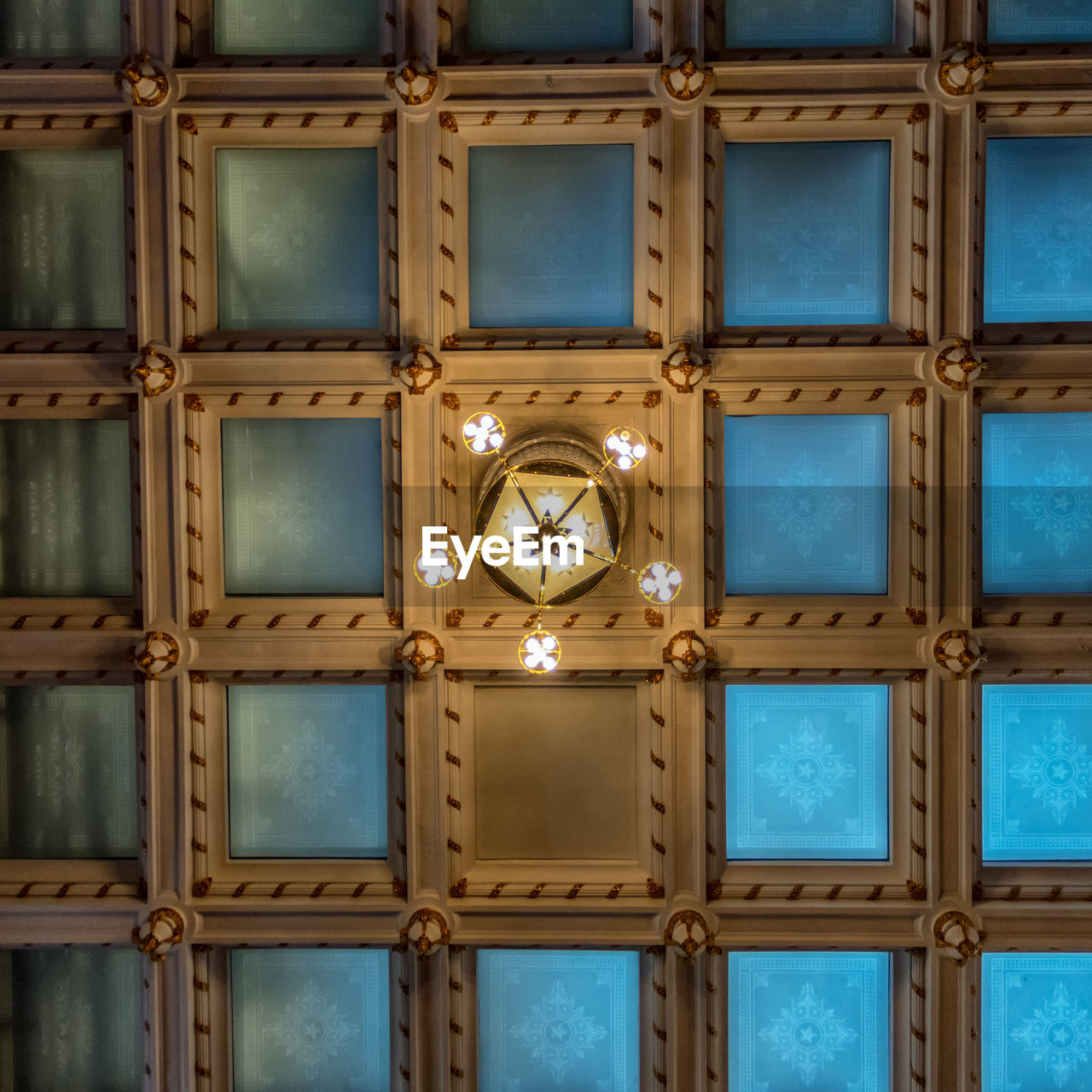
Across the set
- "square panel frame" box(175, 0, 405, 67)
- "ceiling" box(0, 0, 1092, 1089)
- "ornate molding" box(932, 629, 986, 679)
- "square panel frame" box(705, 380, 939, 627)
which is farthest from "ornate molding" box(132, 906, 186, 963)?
"square panel frame" box(175, 0, 405, 67)

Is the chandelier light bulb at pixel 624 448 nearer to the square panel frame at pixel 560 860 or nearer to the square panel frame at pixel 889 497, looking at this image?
the square panel frame at pixel 889 497

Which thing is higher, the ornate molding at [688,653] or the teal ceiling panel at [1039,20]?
the teal ceiling panel at [1039,20]

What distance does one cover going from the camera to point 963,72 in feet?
15.3

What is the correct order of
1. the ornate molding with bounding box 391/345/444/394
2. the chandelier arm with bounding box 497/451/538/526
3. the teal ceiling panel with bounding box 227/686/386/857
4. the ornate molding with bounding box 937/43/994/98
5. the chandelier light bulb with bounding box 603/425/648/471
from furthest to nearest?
the teal ceiling panel with bounding box 227/686/386/857
the ornate molding with bounding box 391/345/444/394
the ornate molding with bounding box 937/43/994/98
the chandelier arm with bounding box 497/451/538/526
the chandelier light bulb with bounding box 603/425/648/471

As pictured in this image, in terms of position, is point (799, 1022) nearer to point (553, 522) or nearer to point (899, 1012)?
point (899, 1012)

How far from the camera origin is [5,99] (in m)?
5.00

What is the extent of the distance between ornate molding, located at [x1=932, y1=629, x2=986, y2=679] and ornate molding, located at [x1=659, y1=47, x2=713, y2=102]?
3.81 meters

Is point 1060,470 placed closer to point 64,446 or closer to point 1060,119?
point 1060,119

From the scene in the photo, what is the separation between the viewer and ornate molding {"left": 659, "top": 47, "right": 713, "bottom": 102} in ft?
15.3

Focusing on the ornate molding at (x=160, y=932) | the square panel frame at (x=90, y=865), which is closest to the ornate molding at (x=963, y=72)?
the square panel frame at (x=90, y=865)

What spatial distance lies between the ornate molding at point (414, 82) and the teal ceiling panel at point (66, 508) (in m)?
2.85

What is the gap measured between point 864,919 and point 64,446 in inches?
249

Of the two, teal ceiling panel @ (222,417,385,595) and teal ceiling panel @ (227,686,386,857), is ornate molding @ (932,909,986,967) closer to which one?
teal ceiling panel @ (227,686,386,857)

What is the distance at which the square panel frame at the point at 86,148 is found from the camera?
4969mm
